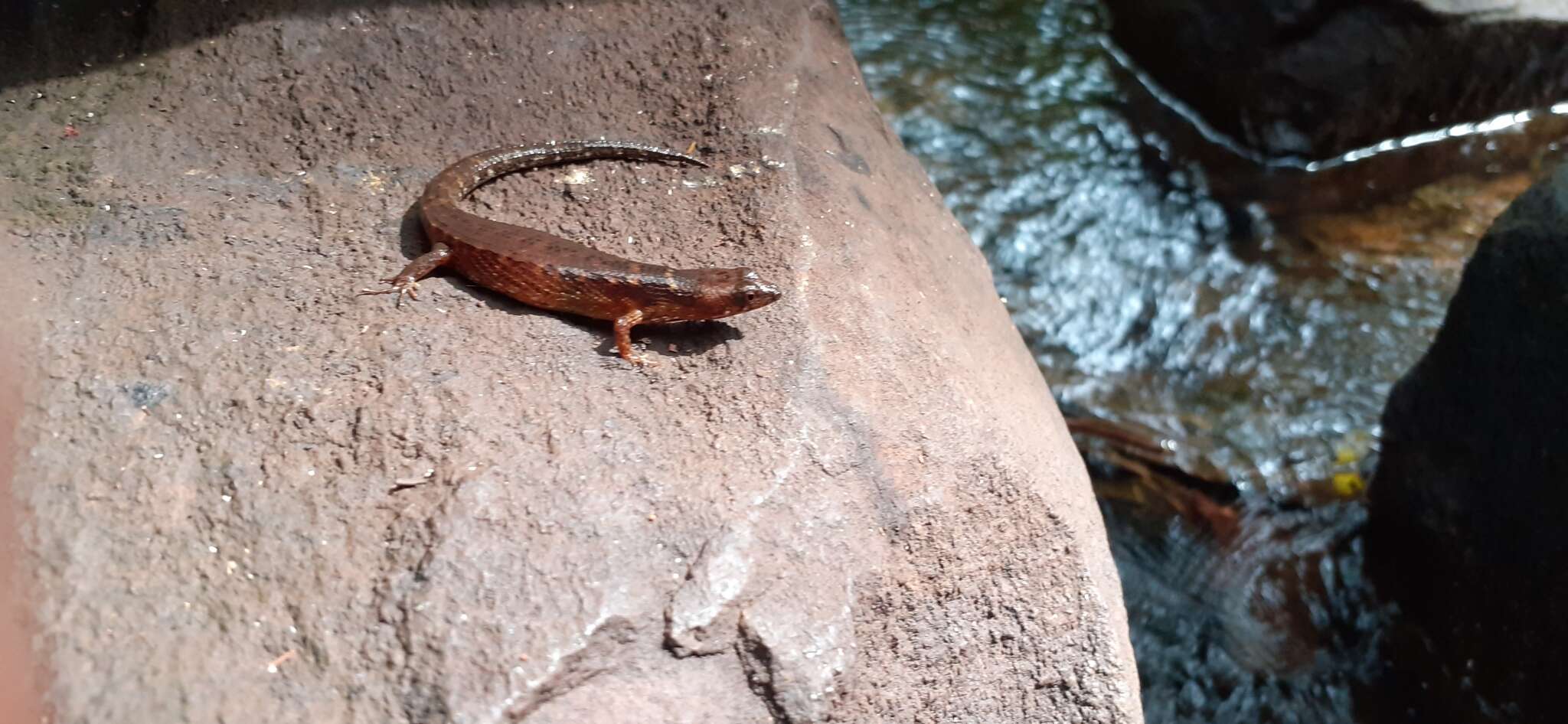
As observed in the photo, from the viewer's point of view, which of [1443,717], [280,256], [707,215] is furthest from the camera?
[1443,717]

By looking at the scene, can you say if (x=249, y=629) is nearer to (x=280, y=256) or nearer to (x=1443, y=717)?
(x=280, y=256)

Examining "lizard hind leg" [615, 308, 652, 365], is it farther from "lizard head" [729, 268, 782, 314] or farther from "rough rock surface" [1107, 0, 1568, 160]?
"rough rock surface" [1107, 0, 1568, 160]

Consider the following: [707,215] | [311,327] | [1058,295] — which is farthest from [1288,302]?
[311,327]

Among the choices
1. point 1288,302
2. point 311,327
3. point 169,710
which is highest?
point 311,327

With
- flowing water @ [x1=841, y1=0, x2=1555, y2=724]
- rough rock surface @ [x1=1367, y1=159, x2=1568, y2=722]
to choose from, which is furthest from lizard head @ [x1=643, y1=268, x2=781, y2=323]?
rough rock surface @ [x1=1367, y1=159, x2=1568, y2=722]

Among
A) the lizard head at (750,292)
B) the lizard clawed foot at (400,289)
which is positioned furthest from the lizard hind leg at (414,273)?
the lizard head at (750,292)

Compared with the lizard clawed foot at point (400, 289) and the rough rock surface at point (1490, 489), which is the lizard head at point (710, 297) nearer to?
the lizard clawed foot at point (400, 289)
